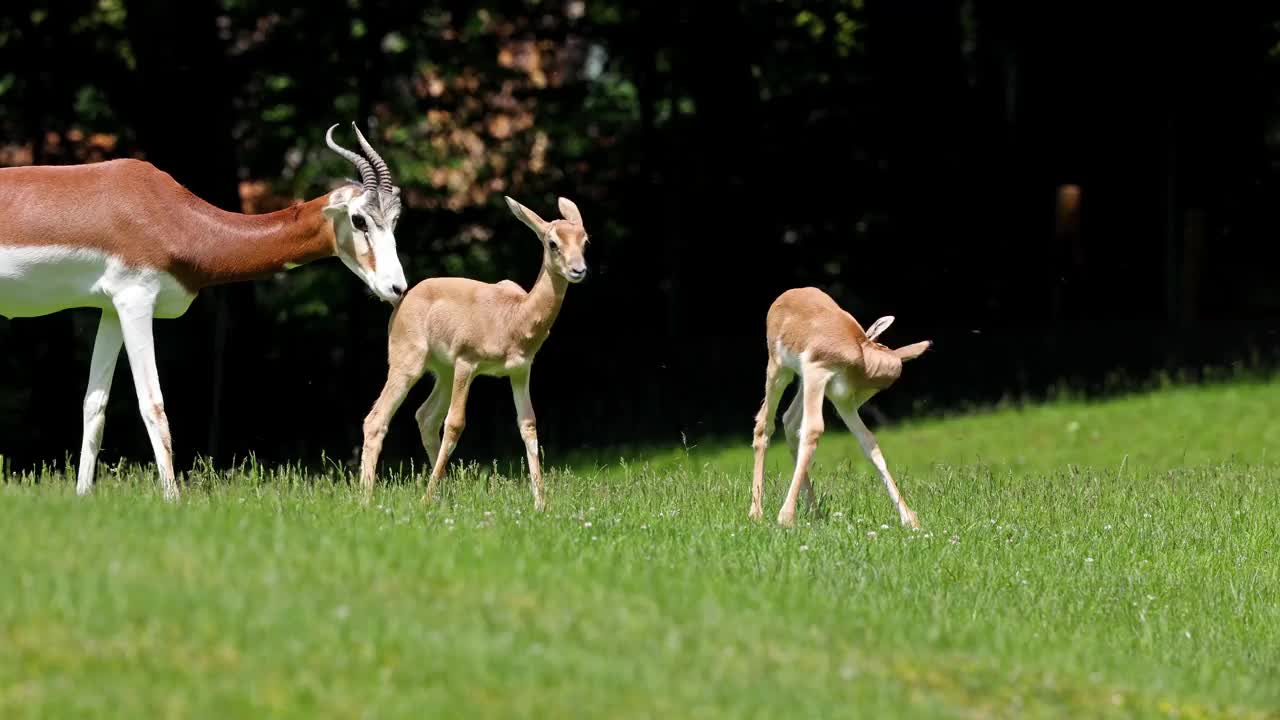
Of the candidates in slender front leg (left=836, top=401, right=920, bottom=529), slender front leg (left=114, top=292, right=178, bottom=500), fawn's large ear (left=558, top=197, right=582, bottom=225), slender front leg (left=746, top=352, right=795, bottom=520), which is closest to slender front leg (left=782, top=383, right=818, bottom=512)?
slender front leg (left=746, top=352, right=795, bottom=520)

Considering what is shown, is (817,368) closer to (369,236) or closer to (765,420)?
(765,420)

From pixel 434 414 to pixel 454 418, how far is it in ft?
3.14

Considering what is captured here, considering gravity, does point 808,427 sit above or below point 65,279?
below

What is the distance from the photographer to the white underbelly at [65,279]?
10539 millimetres

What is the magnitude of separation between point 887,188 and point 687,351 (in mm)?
4407

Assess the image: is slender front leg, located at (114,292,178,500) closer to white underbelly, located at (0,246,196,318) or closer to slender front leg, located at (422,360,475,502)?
white underbelly, located at (0,246,196,318)

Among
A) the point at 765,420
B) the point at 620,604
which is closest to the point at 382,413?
the point at 765,420

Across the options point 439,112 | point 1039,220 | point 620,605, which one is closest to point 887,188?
point 1039,220

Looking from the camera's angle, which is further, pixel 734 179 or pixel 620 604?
pixel 734 179

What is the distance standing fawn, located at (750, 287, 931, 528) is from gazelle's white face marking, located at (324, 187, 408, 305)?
2366mm

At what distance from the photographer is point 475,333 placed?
11086mm

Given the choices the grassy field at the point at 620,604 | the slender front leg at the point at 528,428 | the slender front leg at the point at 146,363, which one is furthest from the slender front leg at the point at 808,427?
the slender front leg at the point at 146,363

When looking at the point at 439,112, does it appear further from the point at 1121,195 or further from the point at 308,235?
the point at 308,235

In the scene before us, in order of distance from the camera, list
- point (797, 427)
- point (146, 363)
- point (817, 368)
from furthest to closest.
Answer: point (797, 427) → point (817, 368) → point (146, 363)
